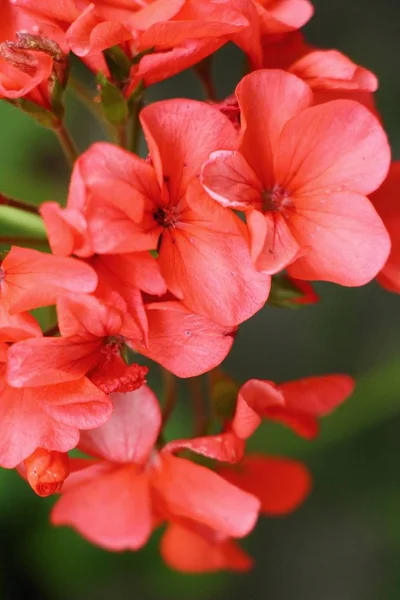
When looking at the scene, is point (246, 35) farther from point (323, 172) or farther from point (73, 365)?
point (73, 365)

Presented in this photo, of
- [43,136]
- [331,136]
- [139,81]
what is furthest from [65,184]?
[331,136]

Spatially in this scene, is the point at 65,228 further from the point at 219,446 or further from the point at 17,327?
the point at 219,446

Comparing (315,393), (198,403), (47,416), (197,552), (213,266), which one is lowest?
(197,552)

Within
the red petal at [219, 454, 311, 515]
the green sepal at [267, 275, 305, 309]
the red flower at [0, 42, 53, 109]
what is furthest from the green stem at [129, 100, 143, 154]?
the red petal at [219, 454, 311, 515]

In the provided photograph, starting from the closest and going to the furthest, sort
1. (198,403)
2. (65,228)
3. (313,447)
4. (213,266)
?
(65,228) → (213,266) → (198,403) → (313,447)

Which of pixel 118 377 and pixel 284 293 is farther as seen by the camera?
pixel 284 293

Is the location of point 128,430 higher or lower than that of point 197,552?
higher

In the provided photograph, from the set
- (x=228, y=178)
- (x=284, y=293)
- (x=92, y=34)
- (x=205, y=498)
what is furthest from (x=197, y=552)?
(x=92, y=34)
